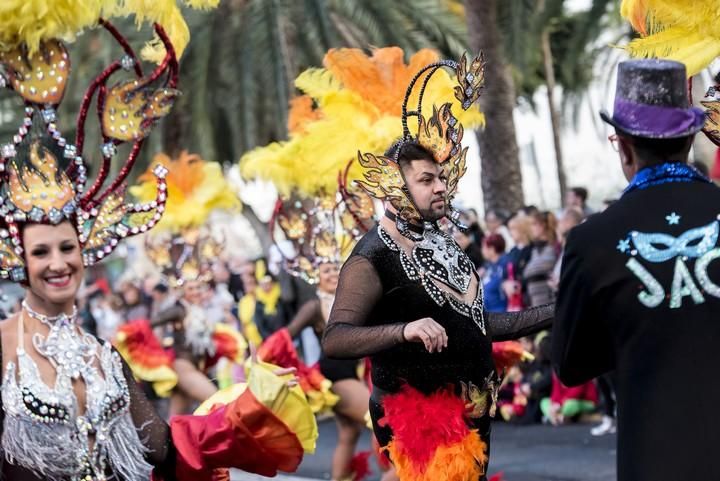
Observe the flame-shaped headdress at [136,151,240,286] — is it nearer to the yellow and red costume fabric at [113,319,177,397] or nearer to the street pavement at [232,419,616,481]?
the yellow and red costume fabric at [113,319,177,397]

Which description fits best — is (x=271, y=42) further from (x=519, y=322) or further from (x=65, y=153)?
(x=65, y=153)

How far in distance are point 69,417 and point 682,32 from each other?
267cm

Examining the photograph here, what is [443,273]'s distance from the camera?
5152mm

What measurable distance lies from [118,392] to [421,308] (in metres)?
1.25

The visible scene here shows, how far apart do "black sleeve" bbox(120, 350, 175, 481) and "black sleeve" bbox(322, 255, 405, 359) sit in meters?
0.68

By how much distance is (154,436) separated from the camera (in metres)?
4.54

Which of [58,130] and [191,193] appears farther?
[191,193]

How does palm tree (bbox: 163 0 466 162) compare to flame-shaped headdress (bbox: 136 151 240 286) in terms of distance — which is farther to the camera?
palm tree (bbox: 163 0 466 162)

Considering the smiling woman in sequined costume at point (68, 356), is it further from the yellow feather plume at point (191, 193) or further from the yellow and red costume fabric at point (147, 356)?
the yellow feather plume at point (191, 193)

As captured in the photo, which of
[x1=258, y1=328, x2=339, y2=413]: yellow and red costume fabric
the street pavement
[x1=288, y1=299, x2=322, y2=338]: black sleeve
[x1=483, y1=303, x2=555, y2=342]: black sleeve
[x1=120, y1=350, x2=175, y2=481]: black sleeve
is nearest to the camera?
[x1=120, y1=350, x2=175, y2=481]: black sleeve

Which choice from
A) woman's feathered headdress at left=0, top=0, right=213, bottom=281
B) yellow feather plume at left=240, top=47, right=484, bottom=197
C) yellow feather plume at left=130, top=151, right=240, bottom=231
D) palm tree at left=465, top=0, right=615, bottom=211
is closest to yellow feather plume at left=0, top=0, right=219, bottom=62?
woman's feathered headdress at left=0, top=0, right=213, bottom=281

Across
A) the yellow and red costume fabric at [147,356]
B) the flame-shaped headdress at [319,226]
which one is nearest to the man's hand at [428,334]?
the flame-shaped headdress at [319,226]

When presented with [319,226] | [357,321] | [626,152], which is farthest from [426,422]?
[319,226]

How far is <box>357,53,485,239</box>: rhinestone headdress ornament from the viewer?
17.4ft
